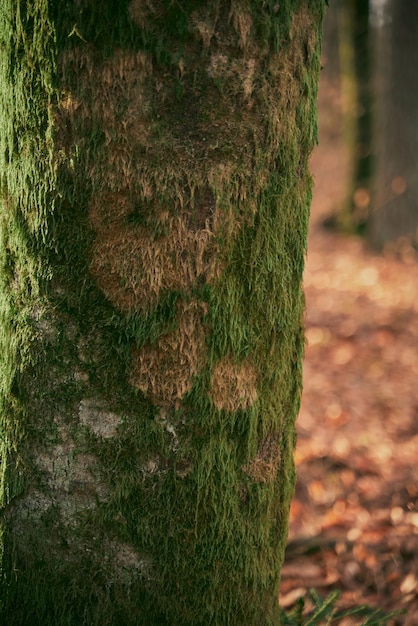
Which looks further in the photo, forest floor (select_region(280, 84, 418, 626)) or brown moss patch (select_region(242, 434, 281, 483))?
forest floor (select_region(280, 84, 418, 626))

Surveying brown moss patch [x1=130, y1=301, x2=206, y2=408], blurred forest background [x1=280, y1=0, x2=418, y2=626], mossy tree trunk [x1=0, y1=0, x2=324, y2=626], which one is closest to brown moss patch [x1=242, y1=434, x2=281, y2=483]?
mossy tree trunk [x1=0, y1=0, x2=324, y2=626]

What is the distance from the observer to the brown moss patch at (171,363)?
1.70 meters

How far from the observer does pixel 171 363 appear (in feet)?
5.61

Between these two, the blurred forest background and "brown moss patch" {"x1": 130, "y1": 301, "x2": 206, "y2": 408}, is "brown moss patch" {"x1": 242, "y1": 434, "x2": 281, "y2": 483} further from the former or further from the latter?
the blurred forest background

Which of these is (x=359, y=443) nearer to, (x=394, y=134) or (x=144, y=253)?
(x=144, y=253)

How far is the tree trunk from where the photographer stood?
29.7 ft

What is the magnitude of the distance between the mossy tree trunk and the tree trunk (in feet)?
26.3

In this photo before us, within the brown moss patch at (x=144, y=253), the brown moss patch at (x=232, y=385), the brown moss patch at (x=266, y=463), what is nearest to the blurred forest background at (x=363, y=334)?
the brown moss patch at (x=266, y=463)

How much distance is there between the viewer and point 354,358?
5.82 m

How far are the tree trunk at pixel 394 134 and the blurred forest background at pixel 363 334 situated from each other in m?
0.02

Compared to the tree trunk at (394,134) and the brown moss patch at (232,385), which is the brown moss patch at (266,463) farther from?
the tree trunk at (394,134)

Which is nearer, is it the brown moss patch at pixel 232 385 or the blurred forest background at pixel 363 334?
the brown moss patch at pixel 232 385

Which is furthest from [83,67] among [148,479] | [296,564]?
[296,564]

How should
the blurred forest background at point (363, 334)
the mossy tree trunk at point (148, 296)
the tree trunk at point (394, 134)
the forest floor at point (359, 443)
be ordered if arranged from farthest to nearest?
the tree trunk at point (394, 134) → the blurred forest background at point (363, 334) → the forest floor at point (359, 443) → the mossy tree trunk at point (148, 296)
